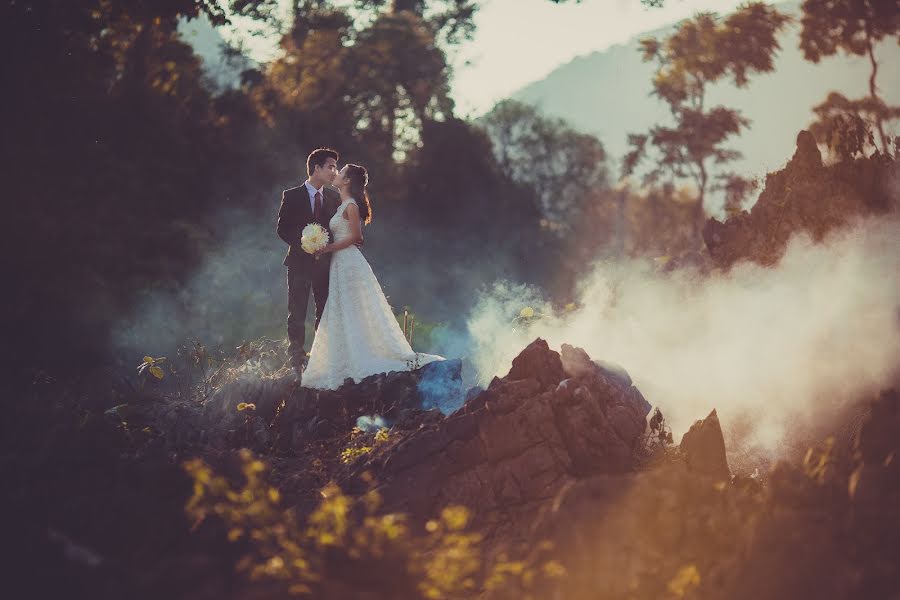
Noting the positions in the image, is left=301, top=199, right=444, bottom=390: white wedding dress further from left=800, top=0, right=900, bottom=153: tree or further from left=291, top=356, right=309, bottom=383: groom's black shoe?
left=800, top=0, right=900, bottom=153: tree

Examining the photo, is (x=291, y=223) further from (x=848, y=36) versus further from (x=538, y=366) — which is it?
(x=848, y=36)

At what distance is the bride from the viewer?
32.7ft

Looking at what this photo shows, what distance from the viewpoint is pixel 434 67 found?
2906cm

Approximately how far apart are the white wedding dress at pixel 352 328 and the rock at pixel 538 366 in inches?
97.8

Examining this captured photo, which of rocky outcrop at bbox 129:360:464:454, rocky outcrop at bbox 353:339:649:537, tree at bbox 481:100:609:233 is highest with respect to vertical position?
tree at bbox 481:100:609:233

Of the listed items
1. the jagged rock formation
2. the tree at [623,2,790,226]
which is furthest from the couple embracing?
the tree at [623,2,790,226]

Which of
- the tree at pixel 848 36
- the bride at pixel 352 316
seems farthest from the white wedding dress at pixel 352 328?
the tree at pixel 848 36

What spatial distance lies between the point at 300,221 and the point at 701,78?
24.8 m

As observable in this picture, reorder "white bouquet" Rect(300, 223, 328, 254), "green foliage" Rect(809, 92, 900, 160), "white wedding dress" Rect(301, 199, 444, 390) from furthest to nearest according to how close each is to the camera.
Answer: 1. "green foliage" Rect(809, 92, 900, 160)
2. "white wedding dress" Rect(301, 199, 444, 390)
3. "white bouquet" Rect(300, 223, 328, 254)

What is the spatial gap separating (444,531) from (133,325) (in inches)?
414

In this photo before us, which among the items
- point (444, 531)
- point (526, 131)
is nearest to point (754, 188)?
point (444, 531)

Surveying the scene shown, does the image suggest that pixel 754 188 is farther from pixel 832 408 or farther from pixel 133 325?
pixel 133 325

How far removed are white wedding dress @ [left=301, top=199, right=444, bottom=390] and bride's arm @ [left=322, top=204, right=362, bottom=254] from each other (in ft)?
0.17

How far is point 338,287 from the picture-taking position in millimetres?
10180
